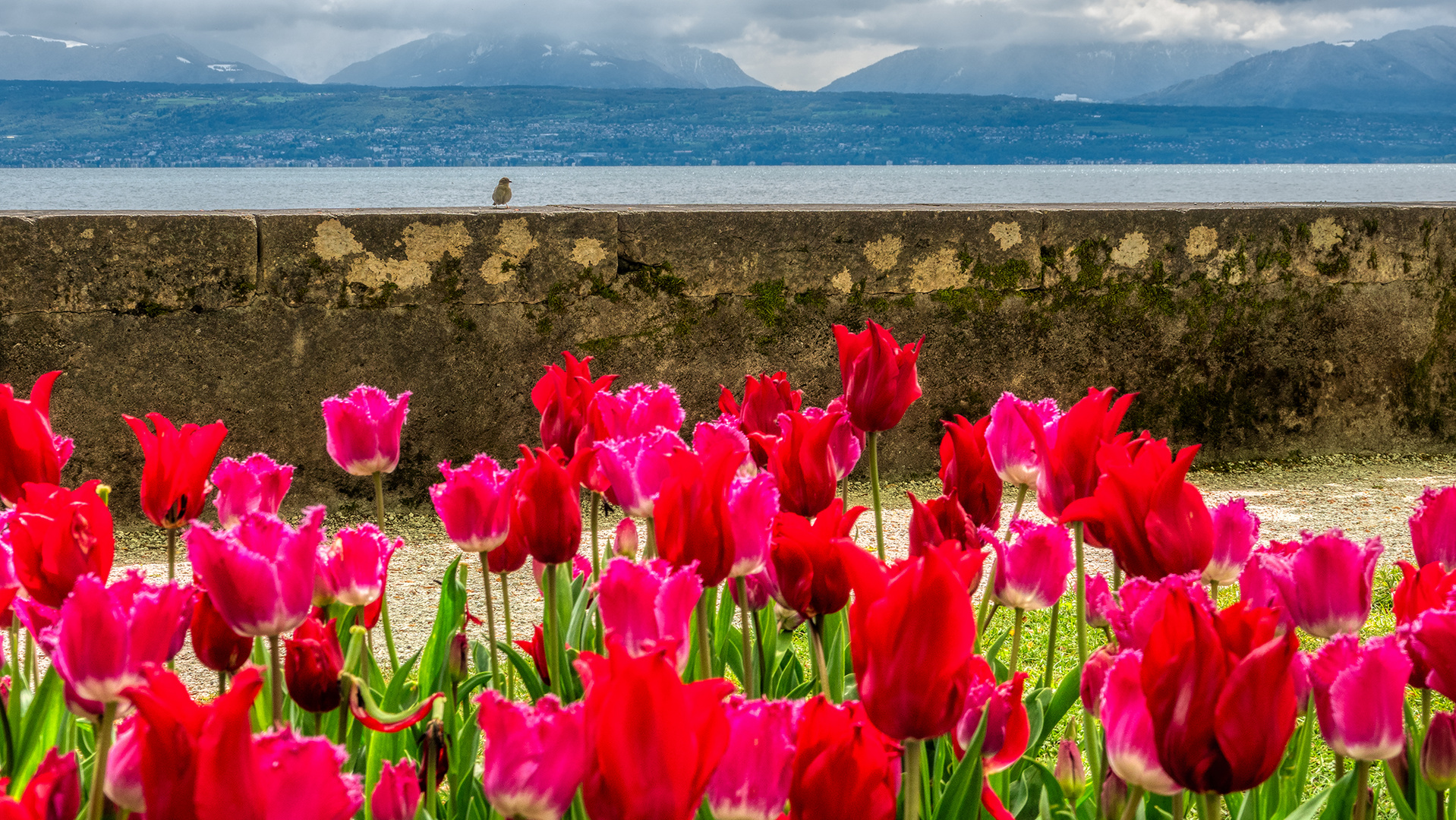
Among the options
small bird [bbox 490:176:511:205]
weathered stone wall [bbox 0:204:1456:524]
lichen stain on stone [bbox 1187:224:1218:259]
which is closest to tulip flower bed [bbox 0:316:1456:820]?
weathered stone wall [bbox 0:204:1456:524]

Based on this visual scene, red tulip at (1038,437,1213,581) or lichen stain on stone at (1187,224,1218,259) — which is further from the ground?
lichen stain on stone at (1187,224,1218,259)

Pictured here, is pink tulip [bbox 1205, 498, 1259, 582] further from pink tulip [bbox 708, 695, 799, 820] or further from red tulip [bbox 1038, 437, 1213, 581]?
pink tulip [bbox 708, 695, 799, 820]

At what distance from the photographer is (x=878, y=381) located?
5.32ft

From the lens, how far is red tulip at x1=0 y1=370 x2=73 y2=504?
1321 mm

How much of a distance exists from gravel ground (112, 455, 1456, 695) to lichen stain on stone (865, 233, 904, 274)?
0.90 m

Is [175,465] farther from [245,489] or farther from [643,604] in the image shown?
[643,604]

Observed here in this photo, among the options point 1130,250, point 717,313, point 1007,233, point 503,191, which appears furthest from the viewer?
point 503,191

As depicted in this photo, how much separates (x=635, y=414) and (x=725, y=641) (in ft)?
1.75

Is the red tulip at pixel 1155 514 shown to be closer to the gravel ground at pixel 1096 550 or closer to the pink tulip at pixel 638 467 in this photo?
the pink tulip at pixel 638 467

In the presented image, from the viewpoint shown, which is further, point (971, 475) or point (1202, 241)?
point (1202, 241)

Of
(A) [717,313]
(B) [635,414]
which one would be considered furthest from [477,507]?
(A) [717,313]

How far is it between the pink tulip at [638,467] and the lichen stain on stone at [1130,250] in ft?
13.0

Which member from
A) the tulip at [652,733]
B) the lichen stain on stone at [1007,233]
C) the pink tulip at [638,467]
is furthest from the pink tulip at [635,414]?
the lichen stain on stone at [1007,233]

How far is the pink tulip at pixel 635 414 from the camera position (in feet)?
5.05
